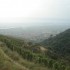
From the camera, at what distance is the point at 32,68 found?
11812mm

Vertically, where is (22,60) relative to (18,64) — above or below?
below

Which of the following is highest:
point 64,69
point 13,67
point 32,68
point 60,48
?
point 13,67

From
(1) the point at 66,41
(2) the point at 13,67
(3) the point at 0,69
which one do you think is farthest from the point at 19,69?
(1) the point at 66,41

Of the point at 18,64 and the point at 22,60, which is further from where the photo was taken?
the point at 22,60

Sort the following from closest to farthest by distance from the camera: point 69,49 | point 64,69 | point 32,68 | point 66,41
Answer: point 32,68 < point 64,69 < point 69,49 < point 66,41

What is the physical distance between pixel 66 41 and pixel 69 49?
33.3 feet

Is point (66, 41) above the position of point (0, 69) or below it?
below

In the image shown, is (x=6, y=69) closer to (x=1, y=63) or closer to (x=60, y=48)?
(x=1, y=63)

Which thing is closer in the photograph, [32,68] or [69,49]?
[32,68]

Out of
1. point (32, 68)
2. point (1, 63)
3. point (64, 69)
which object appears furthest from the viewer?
point (64, 69)

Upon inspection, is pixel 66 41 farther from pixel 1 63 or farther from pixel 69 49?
pixel 1 63

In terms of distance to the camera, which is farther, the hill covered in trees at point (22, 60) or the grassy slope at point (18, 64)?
the hill covered in trees at point (22, 60)

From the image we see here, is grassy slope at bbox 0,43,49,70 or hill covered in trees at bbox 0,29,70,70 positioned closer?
grassy slope at bbox 0,43,49,70

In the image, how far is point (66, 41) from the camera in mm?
73188
